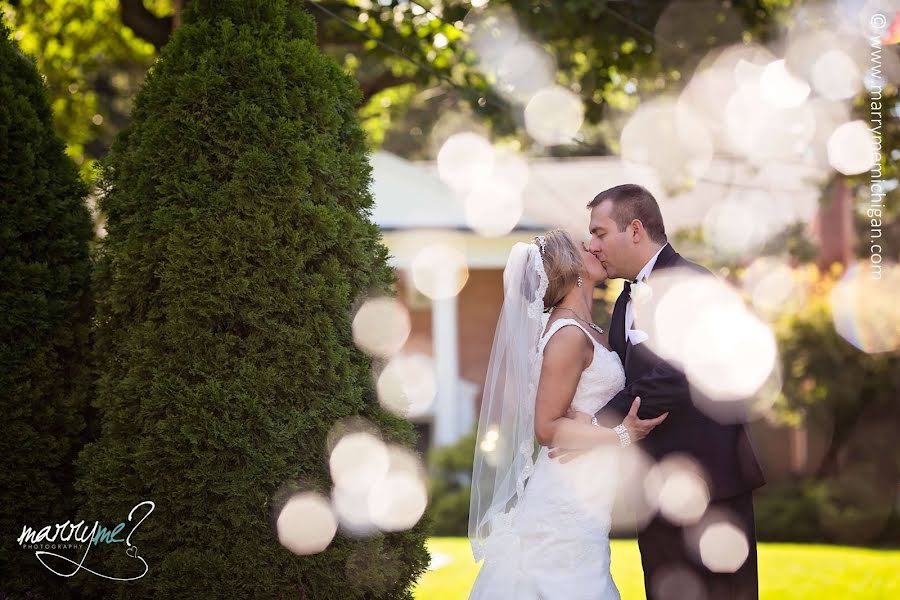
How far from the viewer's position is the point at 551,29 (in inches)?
342

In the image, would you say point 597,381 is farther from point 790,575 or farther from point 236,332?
point 790,575

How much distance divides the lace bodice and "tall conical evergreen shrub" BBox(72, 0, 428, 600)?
0.98 metres

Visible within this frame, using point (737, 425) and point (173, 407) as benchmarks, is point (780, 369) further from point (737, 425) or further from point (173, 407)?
point (173, 407)

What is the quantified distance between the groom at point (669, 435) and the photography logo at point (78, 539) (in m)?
2.27

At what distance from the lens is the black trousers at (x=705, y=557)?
4559mm

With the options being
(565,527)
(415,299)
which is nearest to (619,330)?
(565,527)

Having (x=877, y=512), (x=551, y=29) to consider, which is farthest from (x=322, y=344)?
(x=877, y=512)

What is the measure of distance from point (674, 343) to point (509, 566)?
148 centimetres

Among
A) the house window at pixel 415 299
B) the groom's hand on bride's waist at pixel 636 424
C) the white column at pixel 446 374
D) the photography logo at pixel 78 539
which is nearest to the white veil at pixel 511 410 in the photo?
the groom's hand on bride's waist at pixel 636 424

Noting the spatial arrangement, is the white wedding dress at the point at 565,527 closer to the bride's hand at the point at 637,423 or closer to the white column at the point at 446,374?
the bride's hand at the point at 637,423

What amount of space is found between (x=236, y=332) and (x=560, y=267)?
176 centimetres

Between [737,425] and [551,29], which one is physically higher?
[551,29]

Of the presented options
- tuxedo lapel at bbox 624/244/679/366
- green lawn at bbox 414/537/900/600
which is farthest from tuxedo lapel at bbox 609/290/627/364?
green lawn at bbox 414/537/900/600

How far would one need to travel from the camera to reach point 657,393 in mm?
4449
